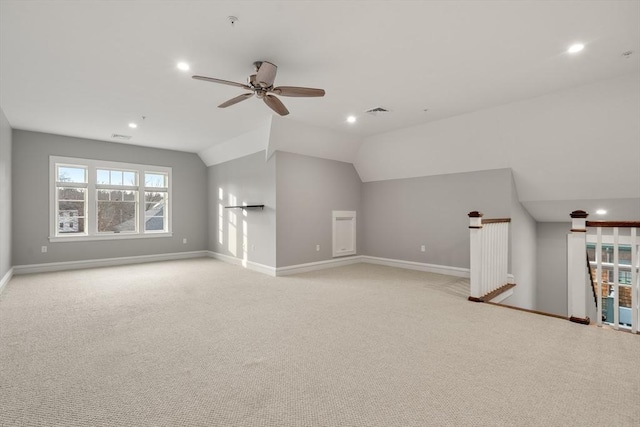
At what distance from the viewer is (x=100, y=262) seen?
6.55m

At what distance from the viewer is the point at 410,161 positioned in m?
→ 6.05

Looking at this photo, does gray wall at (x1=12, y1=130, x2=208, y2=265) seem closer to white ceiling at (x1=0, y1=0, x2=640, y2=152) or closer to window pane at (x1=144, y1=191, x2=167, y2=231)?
window pane at (x1=144, y1=191, x2=167, y2=231)

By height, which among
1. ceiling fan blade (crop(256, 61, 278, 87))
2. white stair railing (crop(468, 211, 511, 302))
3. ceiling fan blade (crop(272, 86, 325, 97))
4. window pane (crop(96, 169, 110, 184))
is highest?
ceiling fan blade (crop(256, 61, 278, 87))

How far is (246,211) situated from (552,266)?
652 centimetres

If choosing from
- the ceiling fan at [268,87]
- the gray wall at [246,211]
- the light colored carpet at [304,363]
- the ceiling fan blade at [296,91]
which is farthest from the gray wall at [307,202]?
the ceiling fan blade at [296,91]

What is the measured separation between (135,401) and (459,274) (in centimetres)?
516

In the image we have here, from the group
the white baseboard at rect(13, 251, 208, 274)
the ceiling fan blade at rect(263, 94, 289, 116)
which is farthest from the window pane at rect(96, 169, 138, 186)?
the ceiling fan blade at rect(263, 94, 289, 116)

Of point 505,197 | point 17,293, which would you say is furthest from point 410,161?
point 17,293

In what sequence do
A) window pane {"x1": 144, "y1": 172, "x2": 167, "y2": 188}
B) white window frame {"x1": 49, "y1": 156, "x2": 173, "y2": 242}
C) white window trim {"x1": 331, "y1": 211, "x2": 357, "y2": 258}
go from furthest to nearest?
window pane {"x1": 144, "y1": 172, "x2": 167, "y2": 188} → white window trim {"x1": 331, "y1": 211, "x2": 357, "y2": 258} → white window frame {"x1": 49, "y1": 156, "x2": 173, "y2": 242}

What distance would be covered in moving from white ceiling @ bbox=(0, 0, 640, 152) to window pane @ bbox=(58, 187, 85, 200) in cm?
211

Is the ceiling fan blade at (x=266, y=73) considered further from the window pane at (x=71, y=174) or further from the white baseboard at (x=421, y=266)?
the window pane at (x=71, y=174)

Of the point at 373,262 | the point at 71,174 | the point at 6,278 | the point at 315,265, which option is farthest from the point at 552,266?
the point at 71,174

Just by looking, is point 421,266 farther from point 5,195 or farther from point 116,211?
point 5,195

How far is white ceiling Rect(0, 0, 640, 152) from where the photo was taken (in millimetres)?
2367
